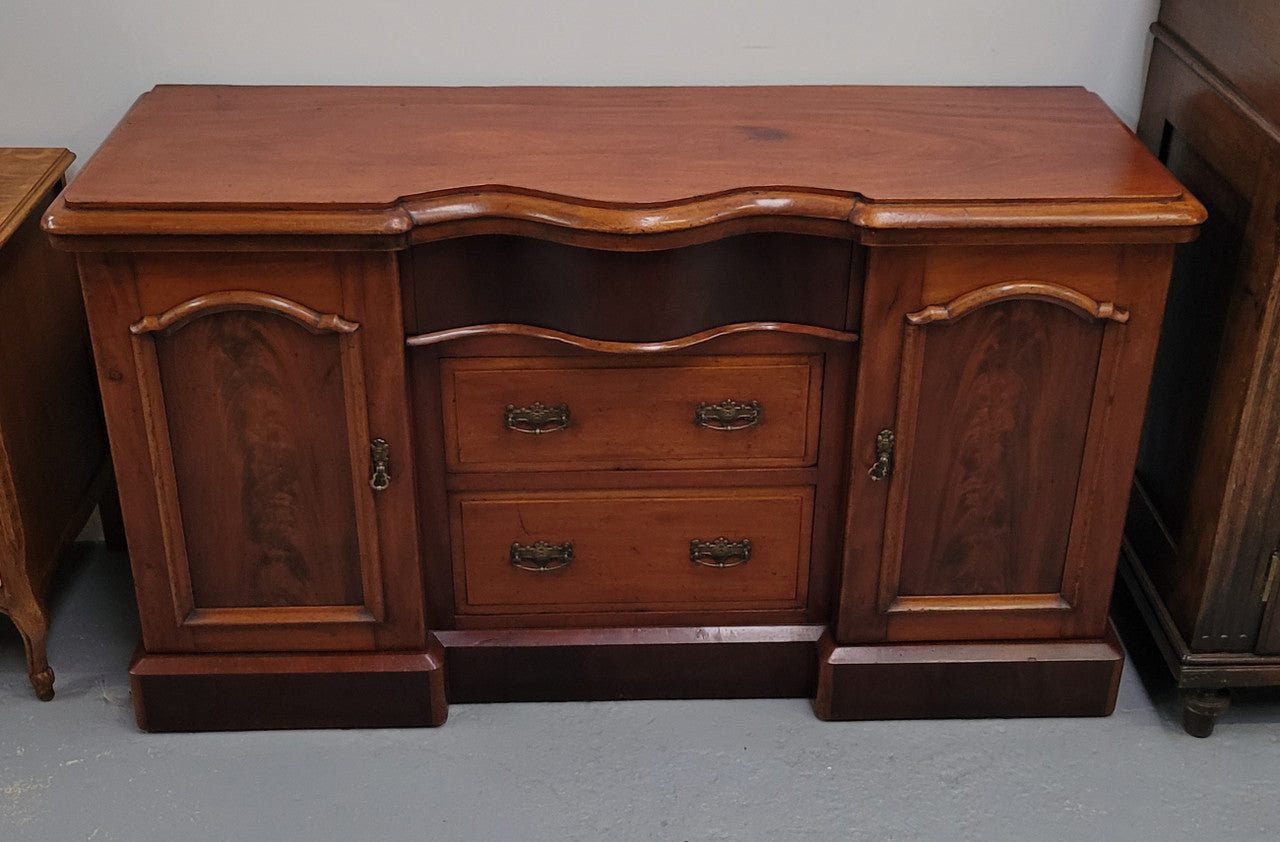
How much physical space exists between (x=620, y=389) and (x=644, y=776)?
57 centimetres

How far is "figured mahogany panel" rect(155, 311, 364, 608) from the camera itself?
186 centimetres

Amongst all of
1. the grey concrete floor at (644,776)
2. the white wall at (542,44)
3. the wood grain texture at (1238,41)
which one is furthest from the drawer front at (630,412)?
the wood grain texture at (1238,41)

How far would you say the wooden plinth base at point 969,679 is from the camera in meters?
2.11

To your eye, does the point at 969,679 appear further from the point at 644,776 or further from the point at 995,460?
the point at 644,776

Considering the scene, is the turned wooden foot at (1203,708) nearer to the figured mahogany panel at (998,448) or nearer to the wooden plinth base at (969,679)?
the wooden plinth base at (969,679)

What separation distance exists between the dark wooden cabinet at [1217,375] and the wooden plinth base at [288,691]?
3.68 feet

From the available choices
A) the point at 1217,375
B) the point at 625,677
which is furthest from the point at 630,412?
the point at 1217,375

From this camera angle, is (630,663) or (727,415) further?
(630,663)

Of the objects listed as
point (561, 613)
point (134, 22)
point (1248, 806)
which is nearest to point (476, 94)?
point (134, 22)

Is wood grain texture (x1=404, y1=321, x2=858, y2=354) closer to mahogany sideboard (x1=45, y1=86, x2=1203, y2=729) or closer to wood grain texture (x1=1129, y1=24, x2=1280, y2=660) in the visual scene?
mahogany sideboard (x1=45, y1=86, x2=1203, y2=729)

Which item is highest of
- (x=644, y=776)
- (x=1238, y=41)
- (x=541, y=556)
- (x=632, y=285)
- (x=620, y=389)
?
(x=1238, y=41)

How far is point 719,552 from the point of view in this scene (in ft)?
6.84

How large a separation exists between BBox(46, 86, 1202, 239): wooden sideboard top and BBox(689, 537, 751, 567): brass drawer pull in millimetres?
534

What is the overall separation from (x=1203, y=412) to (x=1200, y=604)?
278 mm
